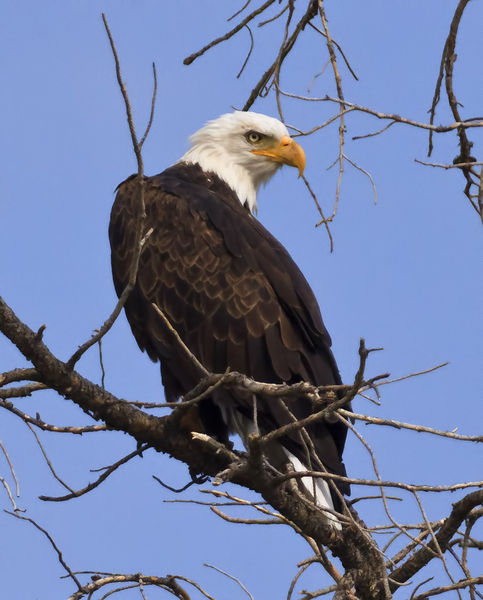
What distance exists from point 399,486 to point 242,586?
110 centimetres

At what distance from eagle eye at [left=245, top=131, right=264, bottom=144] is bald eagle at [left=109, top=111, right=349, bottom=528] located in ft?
2.58

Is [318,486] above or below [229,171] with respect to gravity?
below

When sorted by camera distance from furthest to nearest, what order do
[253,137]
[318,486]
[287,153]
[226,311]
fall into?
[253,137], [287,153], [226,311], [318,486]

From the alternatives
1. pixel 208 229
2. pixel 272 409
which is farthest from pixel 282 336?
pixel 208 229

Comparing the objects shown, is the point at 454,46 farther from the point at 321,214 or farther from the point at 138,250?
the point at 138,250

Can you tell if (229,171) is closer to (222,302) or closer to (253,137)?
(253,137)

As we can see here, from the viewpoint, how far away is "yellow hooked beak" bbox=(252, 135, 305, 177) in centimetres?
522

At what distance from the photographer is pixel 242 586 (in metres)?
3.53

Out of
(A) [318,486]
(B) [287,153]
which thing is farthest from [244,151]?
(A) [318,486]

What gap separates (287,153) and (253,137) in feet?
0.87

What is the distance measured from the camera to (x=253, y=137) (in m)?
5.39

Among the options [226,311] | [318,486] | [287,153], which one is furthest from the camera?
[287,153]

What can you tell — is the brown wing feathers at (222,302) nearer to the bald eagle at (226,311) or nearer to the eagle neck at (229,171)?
the bald eagle at (226,311)

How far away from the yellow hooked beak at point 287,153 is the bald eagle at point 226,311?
656 mm
